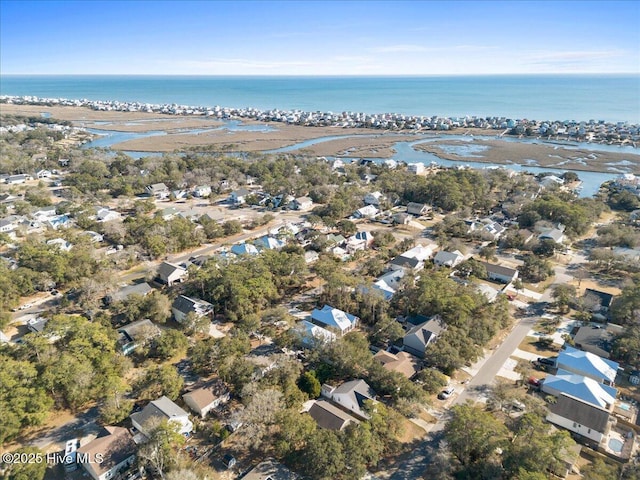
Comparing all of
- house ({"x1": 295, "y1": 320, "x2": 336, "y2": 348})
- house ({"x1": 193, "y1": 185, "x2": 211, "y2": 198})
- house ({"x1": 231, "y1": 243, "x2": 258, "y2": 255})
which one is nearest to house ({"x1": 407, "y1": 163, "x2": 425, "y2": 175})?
house ({"x1": 193, "y1": 185, "x2": 211, "y2": 198})

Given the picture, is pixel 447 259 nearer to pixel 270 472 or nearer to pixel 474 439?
pixel 474 439

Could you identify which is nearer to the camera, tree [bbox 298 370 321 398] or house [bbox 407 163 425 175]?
tree [bbox 298 370 321 398]

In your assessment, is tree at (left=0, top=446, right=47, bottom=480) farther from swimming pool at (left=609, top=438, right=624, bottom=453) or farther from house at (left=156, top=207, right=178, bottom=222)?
house at (left=156, top=207, right=178, bottom=222)

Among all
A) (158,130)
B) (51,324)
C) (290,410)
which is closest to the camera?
(290,410)

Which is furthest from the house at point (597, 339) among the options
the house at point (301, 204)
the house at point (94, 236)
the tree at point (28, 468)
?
the house at point (94, 236)

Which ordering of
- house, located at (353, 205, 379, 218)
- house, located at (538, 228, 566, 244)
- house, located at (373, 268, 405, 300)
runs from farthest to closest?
house, located at (353, 205, 379, 218)
house, located at (538, 228, 566, 244)
house, located at (373, 268, 405, 300)

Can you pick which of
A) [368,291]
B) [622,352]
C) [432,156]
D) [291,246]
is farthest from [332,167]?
[622,352]

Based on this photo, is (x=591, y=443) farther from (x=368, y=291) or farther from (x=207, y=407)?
(x=207, y=407)
